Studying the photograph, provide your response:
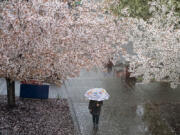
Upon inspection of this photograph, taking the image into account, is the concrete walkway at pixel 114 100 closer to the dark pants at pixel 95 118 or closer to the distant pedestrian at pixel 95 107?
the dark pants at pixel 95 118

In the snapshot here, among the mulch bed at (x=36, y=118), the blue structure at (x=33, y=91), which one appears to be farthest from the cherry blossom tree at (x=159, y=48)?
the blue structure at (x=33, y=91)

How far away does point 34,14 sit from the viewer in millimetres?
10109

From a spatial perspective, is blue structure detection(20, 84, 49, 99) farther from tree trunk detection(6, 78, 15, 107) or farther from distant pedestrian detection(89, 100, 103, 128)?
distant pedestrian detection(89, 100, 103, 128)

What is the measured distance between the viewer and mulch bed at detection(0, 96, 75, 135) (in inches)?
418

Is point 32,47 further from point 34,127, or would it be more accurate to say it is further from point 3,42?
point 34,127

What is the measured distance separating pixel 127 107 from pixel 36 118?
4321mm

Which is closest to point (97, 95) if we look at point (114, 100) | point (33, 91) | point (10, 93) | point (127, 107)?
point (127, 107)

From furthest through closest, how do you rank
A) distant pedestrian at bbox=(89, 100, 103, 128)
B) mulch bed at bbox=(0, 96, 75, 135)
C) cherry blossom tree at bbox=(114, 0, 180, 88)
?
cherry blossom tree at bbox=(114, 0, 180, 88), distant pedestrian at bbox=(89, 100, 103, 128), mulch bed at bbox=(0, 96, 75, 135)

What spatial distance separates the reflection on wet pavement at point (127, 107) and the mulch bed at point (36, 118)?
0.66 metres

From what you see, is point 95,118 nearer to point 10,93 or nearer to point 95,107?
point 95,107

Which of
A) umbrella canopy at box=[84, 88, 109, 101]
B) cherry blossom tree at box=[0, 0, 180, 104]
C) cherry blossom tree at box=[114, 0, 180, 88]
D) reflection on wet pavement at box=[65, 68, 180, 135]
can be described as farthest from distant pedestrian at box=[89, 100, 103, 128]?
cherry blossom tree at box=[114, 0, 180, 88]

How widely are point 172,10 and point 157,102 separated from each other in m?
5.11

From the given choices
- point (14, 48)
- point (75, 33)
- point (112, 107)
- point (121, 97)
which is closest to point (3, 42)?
point (14, 48)

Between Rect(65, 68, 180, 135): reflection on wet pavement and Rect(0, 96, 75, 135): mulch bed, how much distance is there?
0.66 meters
